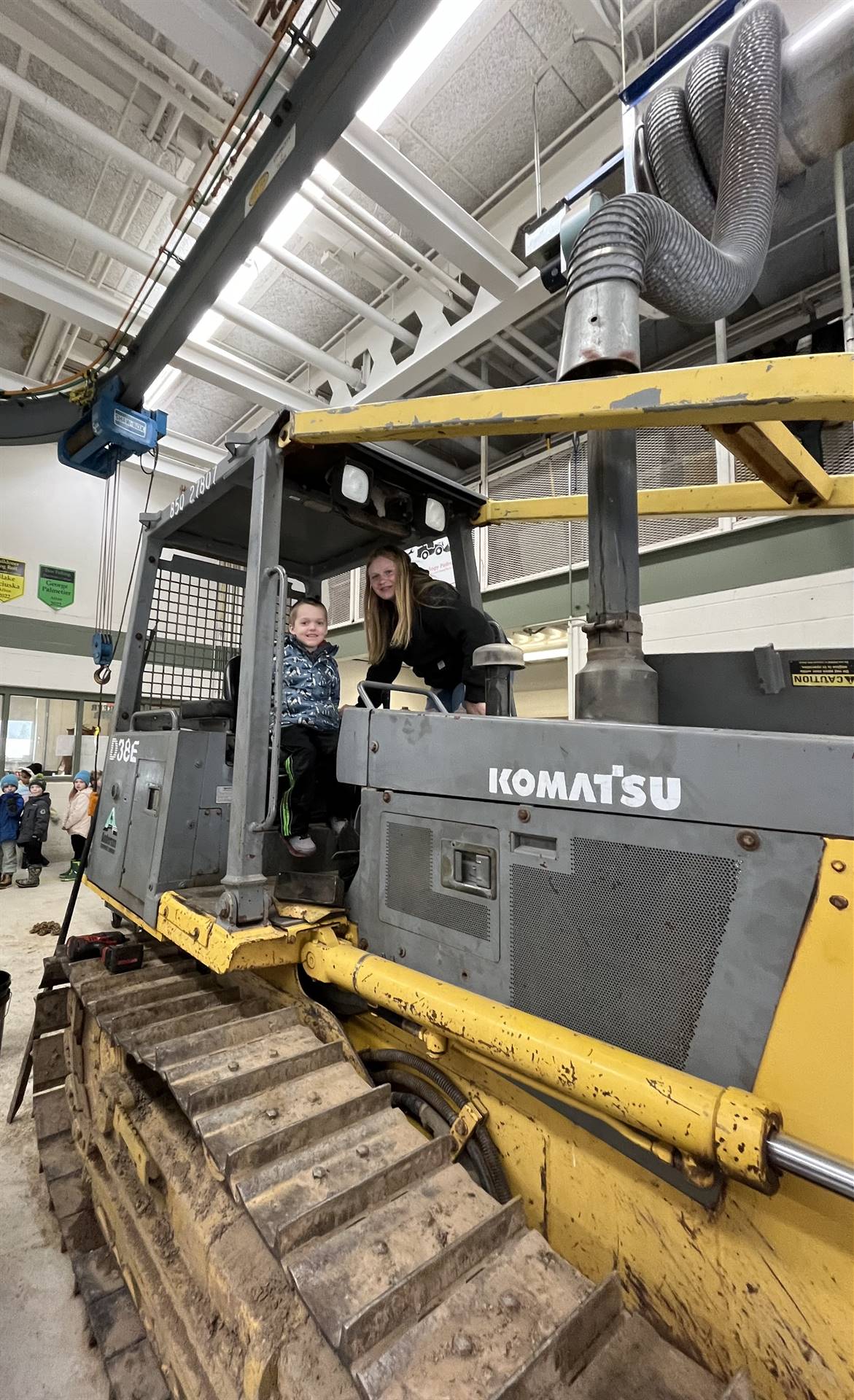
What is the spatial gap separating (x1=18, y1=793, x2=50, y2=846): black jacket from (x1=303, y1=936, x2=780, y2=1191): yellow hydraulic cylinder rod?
8.83 m

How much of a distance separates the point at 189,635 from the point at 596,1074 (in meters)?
2.90

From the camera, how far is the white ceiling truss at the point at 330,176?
419 cm

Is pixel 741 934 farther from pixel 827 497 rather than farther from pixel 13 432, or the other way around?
pixel 13 432

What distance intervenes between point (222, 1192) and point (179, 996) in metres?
0.88

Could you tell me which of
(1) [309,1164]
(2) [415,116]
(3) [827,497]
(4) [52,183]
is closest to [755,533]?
(3) [827,497]

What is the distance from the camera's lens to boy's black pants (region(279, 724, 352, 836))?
2326 millimetres

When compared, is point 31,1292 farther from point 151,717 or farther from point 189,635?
point 189,635

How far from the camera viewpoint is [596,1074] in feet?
4.20

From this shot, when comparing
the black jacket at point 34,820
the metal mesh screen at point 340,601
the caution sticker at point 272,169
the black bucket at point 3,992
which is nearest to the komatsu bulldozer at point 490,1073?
the black bucket at point 3,992

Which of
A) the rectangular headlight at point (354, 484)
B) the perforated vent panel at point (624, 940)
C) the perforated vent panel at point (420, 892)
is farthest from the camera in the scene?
the rectangular headlight at point (354, 484)

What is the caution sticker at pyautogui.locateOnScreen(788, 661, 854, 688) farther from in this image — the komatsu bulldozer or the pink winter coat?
the pink winter coat

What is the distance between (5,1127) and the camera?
10.3 ft

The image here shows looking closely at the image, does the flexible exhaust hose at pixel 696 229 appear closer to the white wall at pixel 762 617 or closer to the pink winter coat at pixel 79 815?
the white wall at pixel 762 617

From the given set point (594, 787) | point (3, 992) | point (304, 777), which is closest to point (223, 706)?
point (304, 777)
